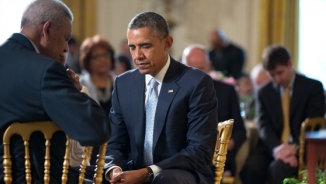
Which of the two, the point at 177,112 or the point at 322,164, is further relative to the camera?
the point at 322,164

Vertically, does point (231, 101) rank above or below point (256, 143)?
above

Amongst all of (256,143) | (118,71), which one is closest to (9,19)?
(118,71)

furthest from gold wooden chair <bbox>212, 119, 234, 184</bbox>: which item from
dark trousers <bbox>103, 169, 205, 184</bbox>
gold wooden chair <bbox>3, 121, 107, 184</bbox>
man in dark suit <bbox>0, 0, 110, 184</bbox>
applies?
gold wooden chair <bbox>3, 121, 107, 184</bbox>

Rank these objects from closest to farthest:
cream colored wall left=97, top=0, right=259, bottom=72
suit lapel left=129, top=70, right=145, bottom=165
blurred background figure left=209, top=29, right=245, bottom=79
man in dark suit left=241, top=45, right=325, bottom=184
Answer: suit lapel left=129, top=70, right=145, bottom=165 → man in dark suit left=241, top=45, right=325, bottom=184 → blurred background figure left=209, top=29, right=245, bottom=79 → cream colored wall left=97, top=0, right=259, bottom=72

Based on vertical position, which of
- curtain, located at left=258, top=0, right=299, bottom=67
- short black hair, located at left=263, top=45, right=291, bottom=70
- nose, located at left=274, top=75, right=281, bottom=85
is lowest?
nose, located at left=274, top=75, right=281, bottom=85

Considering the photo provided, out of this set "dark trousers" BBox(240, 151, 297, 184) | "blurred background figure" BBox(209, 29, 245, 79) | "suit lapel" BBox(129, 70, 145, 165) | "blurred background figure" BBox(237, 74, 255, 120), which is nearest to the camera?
"suit lapel" BBox(129, 70, 145, 165)

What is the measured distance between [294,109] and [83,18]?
5.97 meters

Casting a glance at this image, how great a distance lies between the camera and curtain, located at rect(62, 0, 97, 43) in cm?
1059

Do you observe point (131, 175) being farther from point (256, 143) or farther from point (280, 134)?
point (256, 143)

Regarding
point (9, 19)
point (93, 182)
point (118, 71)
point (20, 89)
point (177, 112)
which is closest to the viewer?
point (20, 89)

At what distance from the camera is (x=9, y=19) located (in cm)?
1030

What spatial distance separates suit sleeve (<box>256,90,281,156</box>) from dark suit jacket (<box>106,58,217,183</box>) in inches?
79.2

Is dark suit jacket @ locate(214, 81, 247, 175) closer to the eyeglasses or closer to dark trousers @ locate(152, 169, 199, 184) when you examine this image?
the eyeglasses

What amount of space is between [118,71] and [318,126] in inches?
139
